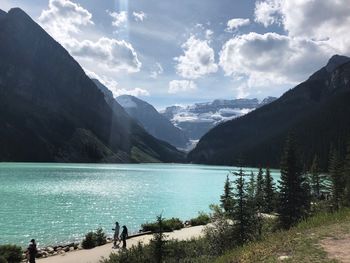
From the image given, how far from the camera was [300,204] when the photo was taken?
4741 centimetres

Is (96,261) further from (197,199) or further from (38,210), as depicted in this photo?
(197,199)

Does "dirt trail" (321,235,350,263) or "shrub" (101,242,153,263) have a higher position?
"dirt trail" (321,235,350,263)

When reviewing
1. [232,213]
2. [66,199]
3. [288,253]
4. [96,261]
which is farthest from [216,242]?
[66,199]

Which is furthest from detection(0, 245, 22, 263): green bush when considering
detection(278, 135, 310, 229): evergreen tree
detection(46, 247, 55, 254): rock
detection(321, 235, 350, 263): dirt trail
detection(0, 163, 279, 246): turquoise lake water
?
detection(278, 135, 310, 229): evergreen tree

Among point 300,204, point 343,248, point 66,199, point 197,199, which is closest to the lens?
point 343,248

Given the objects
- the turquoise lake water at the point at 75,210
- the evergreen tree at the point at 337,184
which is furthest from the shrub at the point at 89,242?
the evergreen tree at the point at 337,184

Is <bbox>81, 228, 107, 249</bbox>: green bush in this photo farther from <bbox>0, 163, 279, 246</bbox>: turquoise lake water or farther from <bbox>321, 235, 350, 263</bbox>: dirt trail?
<bbox>321, 235, 350, 263</bbox>: dirt trail

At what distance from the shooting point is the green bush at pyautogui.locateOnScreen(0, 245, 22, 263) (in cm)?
2928

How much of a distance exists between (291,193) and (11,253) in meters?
30.9

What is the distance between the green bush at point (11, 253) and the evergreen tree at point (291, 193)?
88.3 ft

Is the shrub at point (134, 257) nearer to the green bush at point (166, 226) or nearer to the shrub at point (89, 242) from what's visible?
the shrub at point (89, 242)

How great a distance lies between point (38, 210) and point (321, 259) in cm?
5707

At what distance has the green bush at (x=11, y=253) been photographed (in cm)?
2928

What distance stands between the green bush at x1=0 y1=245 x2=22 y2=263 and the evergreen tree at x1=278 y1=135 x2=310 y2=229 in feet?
88.3
